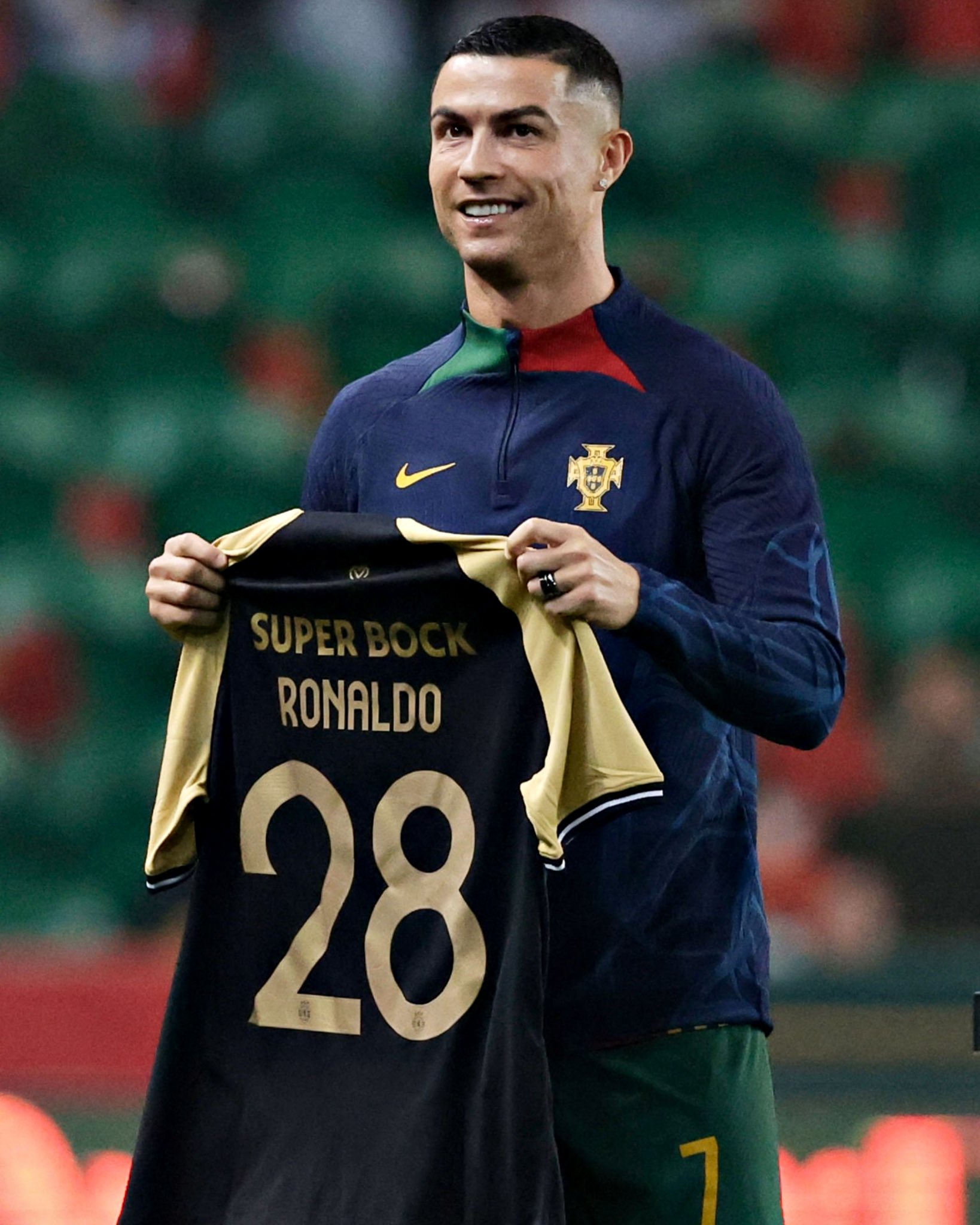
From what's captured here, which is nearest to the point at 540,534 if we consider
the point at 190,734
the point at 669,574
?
the point at 669,574

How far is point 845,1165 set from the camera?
11.5 ft

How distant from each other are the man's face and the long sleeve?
24 cm

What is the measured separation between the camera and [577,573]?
1807 millimetres

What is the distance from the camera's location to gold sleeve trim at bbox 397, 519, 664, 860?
183cm

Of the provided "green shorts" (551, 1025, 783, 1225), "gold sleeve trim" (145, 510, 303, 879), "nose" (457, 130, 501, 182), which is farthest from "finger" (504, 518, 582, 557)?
"green shorts" (551, 1025, 783, 1225)

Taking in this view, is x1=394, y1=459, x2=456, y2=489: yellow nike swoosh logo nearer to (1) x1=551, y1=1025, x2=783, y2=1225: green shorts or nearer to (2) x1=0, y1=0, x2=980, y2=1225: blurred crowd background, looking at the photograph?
(1) x1=551, y1=1025, x2=783, y2=1225: green shorts

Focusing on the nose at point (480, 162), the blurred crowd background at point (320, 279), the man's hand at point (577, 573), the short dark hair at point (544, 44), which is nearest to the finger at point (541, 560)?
the man's hand at point (577, 573)

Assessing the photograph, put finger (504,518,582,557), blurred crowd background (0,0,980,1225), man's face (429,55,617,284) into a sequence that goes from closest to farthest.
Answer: finger (504,518,582,557)
man's face (429,55,617,284)
blurred crowd background (0,0,980,1225)

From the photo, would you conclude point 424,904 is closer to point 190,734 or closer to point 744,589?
point 190,734

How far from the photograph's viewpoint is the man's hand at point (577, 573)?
181 centimetres

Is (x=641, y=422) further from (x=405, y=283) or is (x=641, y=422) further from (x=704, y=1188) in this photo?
(x=405, y=283)

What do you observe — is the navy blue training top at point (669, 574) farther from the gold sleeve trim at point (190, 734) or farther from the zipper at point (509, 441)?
the gold sleeve trim at point (190, 734)

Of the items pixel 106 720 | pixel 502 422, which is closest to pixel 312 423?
pixel 106 720

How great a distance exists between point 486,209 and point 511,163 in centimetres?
5
